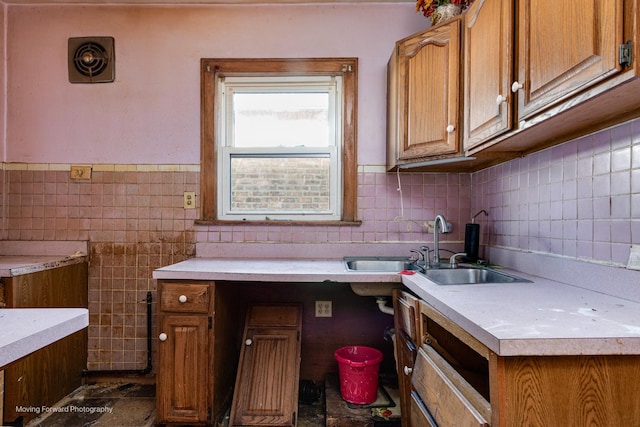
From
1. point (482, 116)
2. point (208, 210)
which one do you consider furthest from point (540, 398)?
point (208, 210)

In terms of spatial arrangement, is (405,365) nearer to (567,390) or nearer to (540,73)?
(567,390)

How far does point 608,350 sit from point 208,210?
7.05 feet

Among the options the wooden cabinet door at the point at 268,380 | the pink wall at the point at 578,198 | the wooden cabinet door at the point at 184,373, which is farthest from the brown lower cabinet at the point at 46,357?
the pink wall at the point at 578,198

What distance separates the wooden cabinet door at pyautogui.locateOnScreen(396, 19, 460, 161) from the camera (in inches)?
70.6

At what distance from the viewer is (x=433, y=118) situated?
6.19 feet

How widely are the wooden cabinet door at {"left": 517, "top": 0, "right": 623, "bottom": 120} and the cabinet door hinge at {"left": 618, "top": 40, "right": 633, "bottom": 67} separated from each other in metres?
0.01

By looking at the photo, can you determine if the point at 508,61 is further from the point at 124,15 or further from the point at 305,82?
the point at 124,15

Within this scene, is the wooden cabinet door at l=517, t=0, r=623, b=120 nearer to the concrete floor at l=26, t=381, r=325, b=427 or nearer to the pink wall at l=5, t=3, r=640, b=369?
the pink wall at l=5, t=3, r=640, b=369

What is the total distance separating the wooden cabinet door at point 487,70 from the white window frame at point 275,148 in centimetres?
91

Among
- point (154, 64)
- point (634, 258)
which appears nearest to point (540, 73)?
point (634, 258)

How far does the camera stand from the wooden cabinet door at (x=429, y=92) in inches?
70.6

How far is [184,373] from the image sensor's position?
→ 1771mm

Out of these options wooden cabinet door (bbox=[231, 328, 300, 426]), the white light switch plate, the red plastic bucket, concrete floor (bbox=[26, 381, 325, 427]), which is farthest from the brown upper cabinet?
concrete floor (bbox=[26, 381, 325, 427])

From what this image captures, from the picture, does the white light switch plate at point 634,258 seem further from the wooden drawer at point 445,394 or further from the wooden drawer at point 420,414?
the wooden drawer at point 420,414
